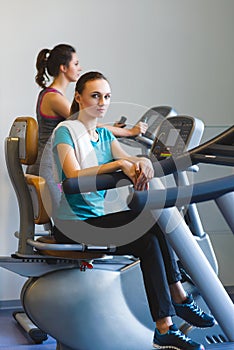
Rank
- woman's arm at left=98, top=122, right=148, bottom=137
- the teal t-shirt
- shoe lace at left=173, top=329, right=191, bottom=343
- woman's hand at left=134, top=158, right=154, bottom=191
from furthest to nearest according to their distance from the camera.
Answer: woman's arm at left=98, top=122, right=148, bottom=137, the teal t-shirt, shoe lace at left=173, top=329, right=191, bottom=343, woman's hand at left=134, top=158, right=154, bottom=191

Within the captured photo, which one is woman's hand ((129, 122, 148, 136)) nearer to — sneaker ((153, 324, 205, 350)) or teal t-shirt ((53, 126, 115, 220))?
teal t-shirt ((53, 126, 115, 220))

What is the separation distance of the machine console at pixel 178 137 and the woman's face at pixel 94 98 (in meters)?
0.29

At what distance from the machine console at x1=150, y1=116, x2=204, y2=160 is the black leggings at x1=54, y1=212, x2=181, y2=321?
31cm

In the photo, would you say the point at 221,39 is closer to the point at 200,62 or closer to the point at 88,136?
the point at 200,62

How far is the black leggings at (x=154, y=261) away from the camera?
8.65 ft

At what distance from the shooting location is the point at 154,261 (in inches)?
108

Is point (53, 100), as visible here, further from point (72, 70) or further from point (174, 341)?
point (174, 341)

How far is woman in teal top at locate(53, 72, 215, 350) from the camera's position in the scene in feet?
8.52

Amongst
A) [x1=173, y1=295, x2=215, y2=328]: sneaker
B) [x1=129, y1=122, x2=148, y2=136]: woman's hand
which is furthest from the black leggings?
[x1=129, y1=122, x2=148, y2=136]: woman's hand

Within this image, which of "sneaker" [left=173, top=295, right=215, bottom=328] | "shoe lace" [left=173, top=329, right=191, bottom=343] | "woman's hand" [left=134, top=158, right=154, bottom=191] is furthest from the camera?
"sneaker" [left=173, top=295, right=215, bottom=328]

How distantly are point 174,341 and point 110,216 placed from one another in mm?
605

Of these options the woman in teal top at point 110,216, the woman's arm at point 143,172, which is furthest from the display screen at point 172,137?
the woman's arm at point 143,172

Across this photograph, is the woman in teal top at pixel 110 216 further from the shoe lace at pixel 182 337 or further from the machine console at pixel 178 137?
the machine console at pixel 178 137

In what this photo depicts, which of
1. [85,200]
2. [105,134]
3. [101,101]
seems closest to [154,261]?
[85,200]
